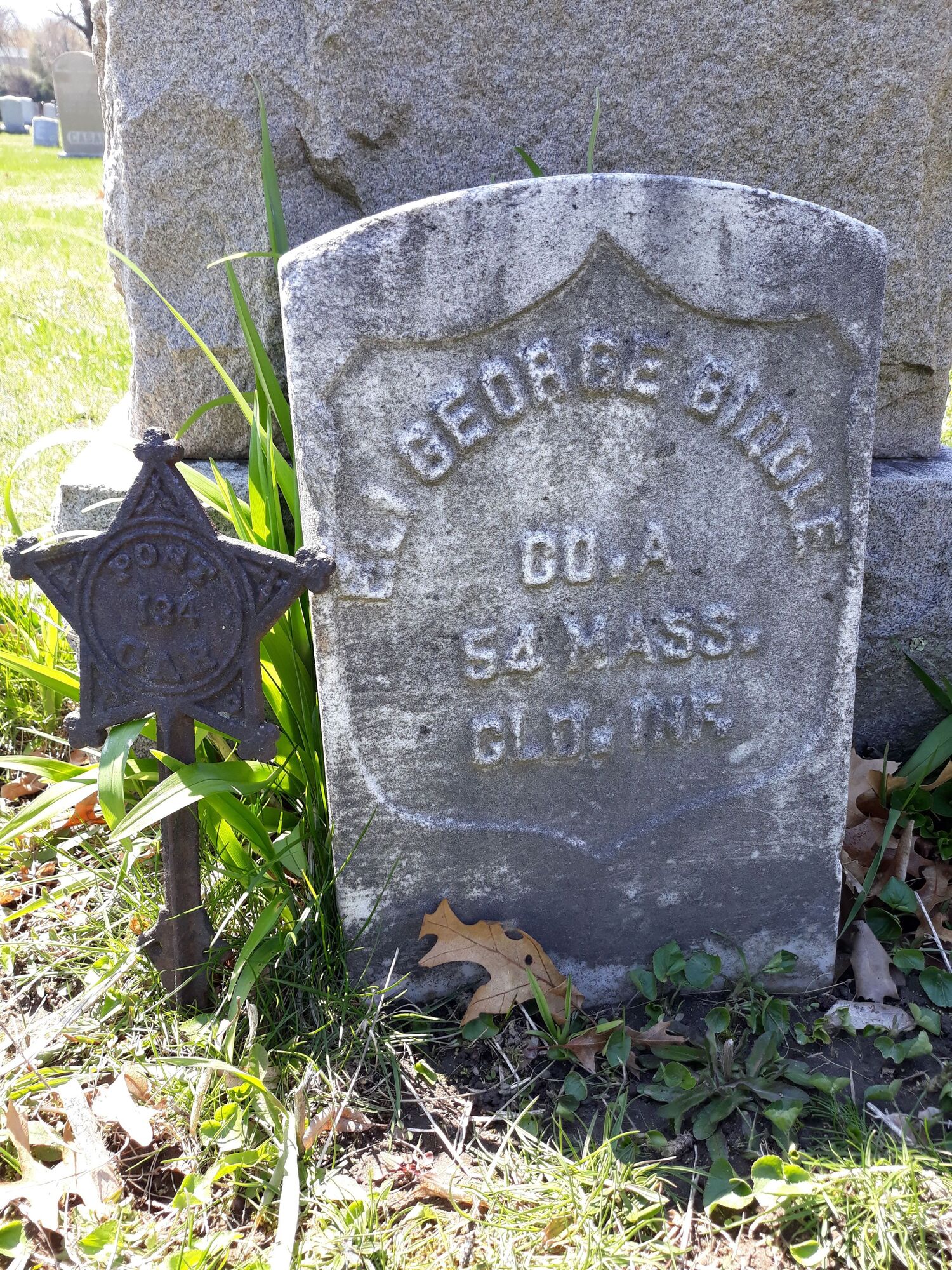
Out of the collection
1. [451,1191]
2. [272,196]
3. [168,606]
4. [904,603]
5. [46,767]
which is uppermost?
[272,196]

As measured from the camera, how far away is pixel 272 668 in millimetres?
1748

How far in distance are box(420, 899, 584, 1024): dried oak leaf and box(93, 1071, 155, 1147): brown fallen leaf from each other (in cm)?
44

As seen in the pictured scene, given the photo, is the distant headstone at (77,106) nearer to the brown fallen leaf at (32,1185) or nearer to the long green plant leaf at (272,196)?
the long green plant leaf at (272,196)

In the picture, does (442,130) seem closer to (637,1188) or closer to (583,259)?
(583,259)

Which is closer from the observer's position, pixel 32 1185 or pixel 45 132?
pixel 32 1185

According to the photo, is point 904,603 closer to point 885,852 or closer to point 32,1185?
point 885,852

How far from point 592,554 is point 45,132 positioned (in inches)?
1009

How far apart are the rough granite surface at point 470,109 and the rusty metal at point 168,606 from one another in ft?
2.20

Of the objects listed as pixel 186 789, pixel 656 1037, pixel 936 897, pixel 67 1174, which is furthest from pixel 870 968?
pixel 67 1174

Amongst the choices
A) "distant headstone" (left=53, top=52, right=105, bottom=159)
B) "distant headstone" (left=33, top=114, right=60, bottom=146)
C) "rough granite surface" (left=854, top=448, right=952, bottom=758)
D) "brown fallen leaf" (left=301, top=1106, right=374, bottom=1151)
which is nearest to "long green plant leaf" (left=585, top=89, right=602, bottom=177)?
"rough granite surface" (left=854, top=448, right=952, bottom=758)

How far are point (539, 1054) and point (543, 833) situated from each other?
33 centimetres

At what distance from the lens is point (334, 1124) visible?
1405 mm

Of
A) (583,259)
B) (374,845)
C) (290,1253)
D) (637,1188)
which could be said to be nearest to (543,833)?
(374,845)

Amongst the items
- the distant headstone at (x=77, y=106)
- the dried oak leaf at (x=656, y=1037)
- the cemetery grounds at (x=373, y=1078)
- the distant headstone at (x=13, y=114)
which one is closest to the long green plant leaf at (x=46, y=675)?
the cemetery grounds at (x=373, y=1078)
